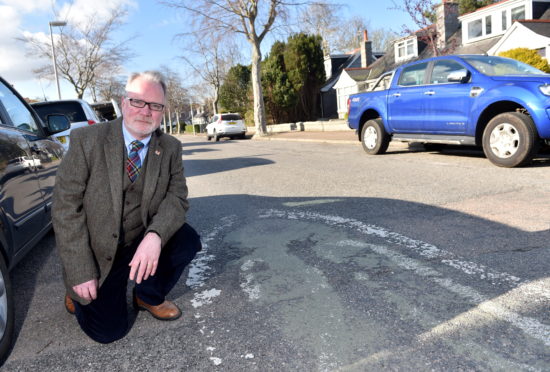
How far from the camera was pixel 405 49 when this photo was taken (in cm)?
3341

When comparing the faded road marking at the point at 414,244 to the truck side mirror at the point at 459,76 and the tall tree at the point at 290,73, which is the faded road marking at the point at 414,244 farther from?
the tall tree at the point at 290,73

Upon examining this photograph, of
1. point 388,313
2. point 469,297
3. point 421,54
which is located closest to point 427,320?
point 388,313

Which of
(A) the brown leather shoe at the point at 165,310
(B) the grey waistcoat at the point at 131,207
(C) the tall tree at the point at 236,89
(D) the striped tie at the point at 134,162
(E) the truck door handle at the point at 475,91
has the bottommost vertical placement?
(A) the brown leather shoe at the point at 165,310

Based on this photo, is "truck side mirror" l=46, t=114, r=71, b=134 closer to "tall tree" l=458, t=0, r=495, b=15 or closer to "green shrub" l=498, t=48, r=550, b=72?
"green shrub" l=498, t=48, r=550, b=72

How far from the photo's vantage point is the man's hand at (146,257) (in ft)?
7.70

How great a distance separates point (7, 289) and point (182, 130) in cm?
7800

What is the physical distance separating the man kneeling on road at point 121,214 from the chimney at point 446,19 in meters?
29.2

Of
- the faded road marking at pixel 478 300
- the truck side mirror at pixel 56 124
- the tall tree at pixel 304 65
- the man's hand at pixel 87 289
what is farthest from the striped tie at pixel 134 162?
the tall tree at pixel 304 65

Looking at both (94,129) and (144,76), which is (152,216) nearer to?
(94,129)

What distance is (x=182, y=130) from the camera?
257 feet

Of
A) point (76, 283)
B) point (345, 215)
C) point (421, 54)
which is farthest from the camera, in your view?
point (421, 54)

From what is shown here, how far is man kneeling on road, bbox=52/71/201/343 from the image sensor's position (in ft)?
7.59

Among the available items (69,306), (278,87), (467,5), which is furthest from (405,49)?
(69,306)

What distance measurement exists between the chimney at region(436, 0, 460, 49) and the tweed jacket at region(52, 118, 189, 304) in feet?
96.4
